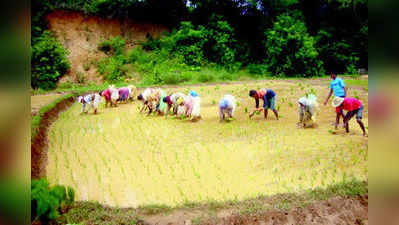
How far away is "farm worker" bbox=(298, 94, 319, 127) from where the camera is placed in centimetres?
674

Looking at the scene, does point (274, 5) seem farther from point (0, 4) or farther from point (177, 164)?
point (0, 4)

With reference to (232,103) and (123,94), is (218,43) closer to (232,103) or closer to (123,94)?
(123,94)

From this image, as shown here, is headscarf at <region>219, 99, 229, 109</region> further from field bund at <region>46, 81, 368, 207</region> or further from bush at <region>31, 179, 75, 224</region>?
bush at <region>31, 179, 75, 224</region>

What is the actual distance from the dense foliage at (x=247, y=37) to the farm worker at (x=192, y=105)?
33.7 ft

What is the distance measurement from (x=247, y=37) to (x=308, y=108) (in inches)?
685

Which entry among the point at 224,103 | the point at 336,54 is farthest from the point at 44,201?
the point at 336,54

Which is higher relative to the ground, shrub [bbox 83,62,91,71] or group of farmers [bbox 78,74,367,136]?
shrub [bbox 83,62,91,71]

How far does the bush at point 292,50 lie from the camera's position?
18.8m

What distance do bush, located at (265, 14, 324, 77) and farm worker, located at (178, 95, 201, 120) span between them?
1255 centimetres

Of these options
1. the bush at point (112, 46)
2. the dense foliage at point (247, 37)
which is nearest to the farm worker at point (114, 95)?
the dense foliage at point (247, 37)

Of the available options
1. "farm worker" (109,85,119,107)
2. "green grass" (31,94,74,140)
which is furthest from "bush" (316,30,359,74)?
"green grass" (31,94,74,140)

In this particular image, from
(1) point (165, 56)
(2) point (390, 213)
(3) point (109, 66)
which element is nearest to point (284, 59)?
(1) point (165, 56)

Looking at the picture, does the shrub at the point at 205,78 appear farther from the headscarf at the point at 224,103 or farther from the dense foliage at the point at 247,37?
the headscarf at the point at 224,103

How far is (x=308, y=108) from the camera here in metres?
6.82
